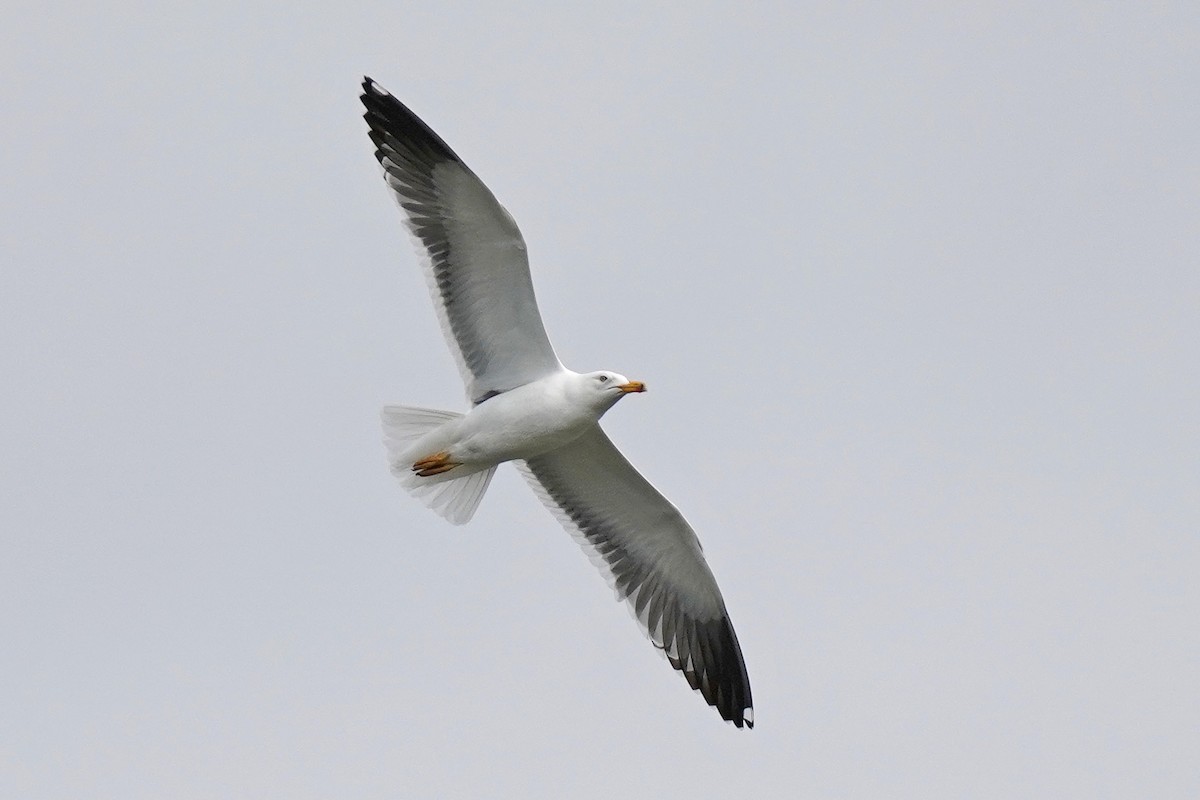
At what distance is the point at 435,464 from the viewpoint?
1370 centimetres

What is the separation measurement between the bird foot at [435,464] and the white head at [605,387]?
117cm

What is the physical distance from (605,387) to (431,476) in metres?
1.69

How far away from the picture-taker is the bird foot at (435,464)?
44.8 ft

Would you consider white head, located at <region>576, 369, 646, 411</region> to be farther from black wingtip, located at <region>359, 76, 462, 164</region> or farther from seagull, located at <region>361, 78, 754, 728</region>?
black wingtip, located at <region>359, 76, 462, 164</region>

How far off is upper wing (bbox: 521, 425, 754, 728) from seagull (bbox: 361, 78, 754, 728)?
11mm

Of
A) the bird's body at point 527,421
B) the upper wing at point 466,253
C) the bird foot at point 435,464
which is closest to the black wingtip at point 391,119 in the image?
the upper wing at point 466,253

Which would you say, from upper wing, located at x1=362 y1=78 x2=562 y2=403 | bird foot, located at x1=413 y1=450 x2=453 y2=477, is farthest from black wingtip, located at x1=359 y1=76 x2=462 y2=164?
bird foot, located at x1=413 y1=450 x2=453 y2=477

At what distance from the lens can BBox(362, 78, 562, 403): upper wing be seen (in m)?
13.0

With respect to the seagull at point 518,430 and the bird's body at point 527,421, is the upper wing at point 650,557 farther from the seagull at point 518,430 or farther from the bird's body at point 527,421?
the bird's body at point 527,421

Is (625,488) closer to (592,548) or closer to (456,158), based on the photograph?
(592,548)

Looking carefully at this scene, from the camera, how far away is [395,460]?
13.8m

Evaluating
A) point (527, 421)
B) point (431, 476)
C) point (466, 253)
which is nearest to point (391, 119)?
point (466, 253)

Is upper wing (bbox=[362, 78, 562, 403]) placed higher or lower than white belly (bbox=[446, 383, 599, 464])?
higher

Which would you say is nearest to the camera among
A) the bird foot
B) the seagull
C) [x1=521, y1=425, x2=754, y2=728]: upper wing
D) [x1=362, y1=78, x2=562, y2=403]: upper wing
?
[x1=362, y1=78, x2=562, y2=403]: upper wing
